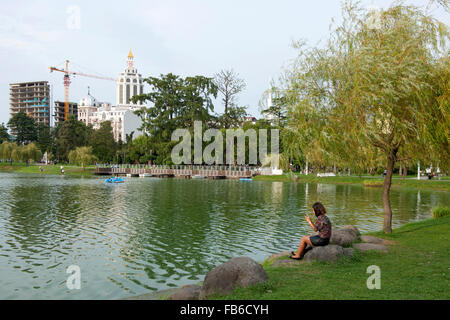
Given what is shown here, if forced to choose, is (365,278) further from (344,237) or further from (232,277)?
(344,237)

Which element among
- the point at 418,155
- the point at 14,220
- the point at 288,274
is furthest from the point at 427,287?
the point at 14,220

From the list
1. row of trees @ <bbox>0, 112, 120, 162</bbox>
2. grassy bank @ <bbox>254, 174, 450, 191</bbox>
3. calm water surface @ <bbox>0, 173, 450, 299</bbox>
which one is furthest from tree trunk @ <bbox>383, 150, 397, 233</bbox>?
row of trees @ <bbox>0, 112, 120, 162</bbox>

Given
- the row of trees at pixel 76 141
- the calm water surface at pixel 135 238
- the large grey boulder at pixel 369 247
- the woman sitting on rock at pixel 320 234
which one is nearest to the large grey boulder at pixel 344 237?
the large grey boulder at pixel 369 247

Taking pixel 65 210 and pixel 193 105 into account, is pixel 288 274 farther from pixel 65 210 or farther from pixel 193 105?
pixel 193 105

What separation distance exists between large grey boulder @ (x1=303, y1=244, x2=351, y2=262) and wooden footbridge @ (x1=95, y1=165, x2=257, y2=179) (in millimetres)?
62756

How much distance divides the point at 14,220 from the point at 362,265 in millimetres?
19492

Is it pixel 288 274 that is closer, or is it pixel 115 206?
pixel 288 274

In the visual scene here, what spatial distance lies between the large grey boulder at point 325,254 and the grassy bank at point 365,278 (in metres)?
0.22

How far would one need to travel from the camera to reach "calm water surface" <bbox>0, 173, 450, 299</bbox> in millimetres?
11075

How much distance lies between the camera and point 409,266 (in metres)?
9.94

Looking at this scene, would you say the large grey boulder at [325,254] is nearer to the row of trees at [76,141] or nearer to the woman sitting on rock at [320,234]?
the woman sitting on rock at [320,234]

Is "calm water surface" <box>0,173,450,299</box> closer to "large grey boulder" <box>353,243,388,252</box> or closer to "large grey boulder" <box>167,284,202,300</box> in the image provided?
"large grey boulder" <box>167,284,202,300</box>

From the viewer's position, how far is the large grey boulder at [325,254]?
1052 cm

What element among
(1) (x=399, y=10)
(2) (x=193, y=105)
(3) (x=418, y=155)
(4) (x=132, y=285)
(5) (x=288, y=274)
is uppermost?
(2) (x=193, y=105)
